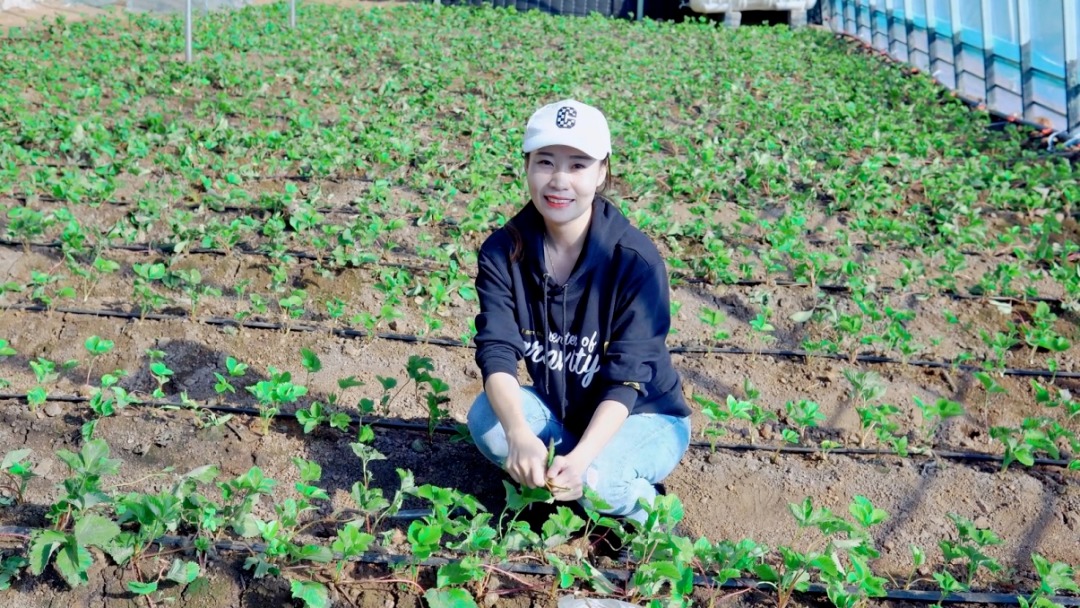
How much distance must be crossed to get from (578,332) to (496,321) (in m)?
0.21

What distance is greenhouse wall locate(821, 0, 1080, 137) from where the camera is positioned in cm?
756

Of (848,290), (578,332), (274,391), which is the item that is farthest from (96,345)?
(848,290)

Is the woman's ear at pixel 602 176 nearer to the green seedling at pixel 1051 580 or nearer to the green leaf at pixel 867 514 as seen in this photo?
the green leaf at pixel 867 514

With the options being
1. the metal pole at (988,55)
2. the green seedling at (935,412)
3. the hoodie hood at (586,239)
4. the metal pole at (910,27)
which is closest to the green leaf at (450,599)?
the hoodie hood at (586,239)

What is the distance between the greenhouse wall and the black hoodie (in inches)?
234

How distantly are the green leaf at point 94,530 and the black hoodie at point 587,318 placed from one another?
34.0 inches

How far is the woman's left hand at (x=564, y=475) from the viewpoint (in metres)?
2.17

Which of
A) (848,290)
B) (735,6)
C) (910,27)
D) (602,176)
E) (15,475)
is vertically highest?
(735,6)

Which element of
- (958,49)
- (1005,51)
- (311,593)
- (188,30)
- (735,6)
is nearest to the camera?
(311,593)

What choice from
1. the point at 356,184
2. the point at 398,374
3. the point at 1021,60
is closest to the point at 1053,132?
the point at 1021,60

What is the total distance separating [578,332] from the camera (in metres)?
2.45

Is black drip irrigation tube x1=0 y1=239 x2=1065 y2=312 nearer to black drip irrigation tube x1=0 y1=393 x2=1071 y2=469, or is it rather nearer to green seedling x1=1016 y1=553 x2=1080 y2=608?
black drip irrigation tube x1=0 y1=393 x2=1071 y2=469

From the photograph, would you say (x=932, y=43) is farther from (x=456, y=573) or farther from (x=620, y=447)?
(x=456, y=573)

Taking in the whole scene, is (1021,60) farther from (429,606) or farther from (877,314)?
(429,606)
